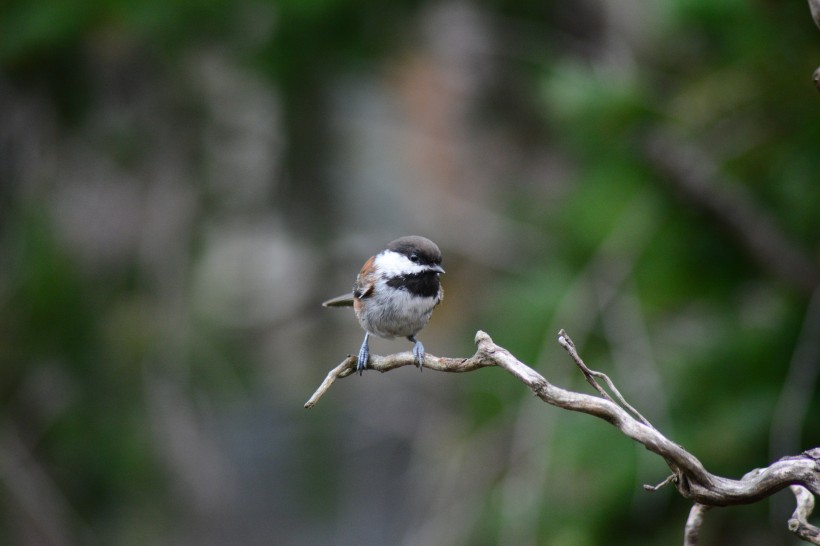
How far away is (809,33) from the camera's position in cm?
278

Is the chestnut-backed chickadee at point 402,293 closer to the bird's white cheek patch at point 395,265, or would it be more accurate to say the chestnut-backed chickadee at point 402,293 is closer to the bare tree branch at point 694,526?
the bird's white cheek patch at point 395,265

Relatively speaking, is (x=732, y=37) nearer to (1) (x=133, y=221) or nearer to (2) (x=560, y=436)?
(2) (x=560, y=436)

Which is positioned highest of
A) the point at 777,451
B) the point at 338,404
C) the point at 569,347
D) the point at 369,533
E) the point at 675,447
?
the point at 338,404

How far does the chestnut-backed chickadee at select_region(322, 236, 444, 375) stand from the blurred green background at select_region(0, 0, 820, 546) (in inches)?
32.1

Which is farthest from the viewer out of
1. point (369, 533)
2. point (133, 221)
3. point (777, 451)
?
point (369, 533)

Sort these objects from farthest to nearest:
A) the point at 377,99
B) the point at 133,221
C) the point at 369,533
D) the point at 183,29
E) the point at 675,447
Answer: the point at 369,533 → the point at 377,99 → the point at 133,221 → the point at 183,29 → the point at 675,447

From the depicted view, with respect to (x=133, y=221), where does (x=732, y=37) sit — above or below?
below

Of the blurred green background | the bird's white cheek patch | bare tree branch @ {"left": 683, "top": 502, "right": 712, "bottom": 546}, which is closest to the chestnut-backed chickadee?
the bird's white cheek patch

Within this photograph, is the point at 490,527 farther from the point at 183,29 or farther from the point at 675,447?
the point at 183,29

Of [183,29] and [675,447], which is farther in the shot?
[183,29]

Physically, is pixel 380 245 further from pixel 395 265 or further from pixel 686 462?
pixel 686 462

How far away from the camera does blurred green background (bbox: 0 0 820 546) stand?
3.12 m

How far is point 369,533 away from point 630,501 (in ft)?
12.8

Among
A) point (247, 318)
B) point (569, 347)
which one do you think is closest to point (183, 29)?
point (247, 318)
